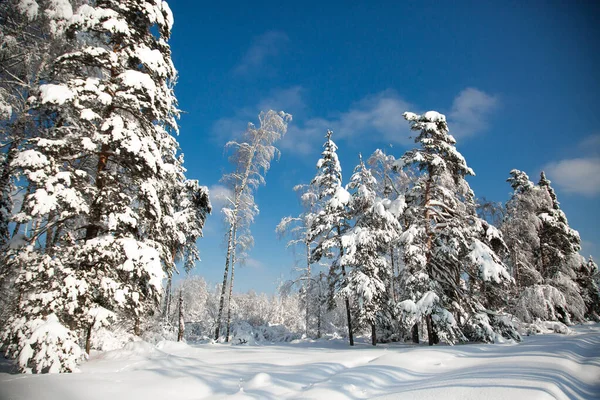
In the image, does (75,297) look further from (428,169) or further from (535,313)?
(535,313)

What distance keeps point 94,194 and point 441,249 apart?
1250cm

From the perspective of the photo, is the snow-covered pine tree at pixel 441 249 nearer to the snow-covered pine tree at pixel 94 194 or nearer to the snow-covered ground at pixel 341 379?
the snow-covered ground at pixel 341 379

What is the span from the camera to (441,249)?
12055 millimetres

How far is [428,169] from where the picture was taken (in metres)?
12.3

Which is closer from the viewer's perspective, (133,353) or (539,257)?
(133,353)

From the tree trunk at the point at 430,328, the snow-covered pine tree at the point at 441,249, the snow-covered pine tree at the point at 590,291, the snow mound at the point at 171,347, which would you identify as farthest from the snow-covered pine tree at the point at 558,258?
the snow mound at the point at 171,347

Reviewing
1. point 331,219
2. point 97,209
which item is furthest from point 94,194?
point 331,219

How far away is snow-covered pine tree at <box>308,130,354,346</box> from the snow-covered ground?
27.1ft

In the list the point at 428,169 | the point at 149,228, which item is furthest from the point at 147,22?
the point at 428,169

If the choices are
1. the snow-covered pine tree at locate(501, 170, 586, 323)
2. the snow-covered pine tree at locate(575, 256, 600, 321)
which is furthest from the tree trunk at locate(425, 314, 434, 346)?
the snow-covered pine tree at locate(575, 256, 600, 321)

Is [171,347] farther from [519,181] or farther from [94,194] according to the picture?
[519,181]

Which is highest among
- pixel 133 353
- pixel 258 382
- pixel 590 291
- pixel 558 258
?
pixel 558 258

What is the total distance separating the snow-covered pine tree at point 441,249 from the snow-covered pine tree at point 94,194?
924 centimetres

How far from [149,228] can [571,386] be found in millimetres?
10849
